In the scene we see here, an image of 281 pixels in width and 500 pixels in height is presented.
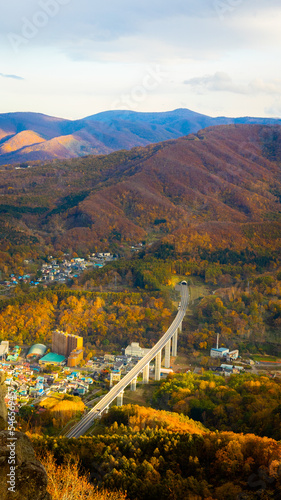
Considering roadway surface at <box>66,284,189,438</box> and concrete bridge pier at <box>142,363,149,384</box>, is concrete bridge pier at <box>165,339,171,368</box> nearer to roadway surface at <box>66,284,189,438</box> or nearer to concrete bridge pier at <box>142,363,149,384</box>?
roadway surface at <box>66,284,189,438</box>

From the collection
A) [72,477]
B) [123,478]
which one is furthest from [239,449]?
[72,477]

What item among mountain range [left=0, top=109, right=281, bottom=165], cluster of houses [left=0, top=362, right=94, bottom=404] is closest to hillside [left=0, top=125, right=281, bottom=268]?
cluster of houses [left=0, top=362, right=94, bottom=404]

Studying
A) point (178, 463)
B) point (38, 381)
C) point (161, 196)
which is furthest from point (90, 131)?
point (178, 463)

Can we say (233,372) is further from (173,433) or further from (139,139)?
(139,139)

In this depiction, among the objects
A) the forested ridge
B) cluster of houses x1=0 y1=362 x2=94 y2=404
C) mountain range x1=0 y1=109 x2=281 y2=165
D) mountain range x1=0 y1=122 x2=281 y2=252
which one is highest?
mountain range x1=0 y1=109 x2=281 y2=165

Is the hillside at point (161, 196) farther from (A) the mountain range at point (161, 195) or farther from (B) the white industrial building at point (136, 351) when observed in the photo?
(B) the white industrial building at point (136, 351)
